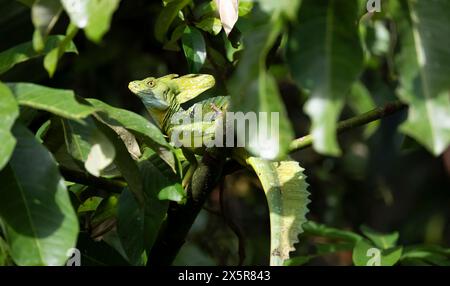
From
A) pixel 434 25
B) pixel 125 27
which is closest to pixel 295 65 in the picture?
pixel 434 25

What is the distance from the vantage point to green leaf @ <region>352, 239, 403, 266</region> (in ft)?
4.53

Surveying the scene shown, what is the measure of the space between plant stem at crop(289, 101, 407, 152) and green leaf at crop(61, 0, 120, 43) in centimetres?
40

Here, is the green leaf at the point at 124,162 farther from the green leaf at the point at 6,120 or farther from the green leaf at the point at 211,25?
the green leaf at the point at 211,25

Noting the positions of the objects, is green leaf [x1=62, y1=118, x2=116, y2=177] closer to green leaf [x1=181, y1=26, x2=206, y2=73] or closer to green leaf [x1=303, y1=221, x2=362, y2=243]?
green leaf [x1=181, y1=26, x2=206, y2=73]

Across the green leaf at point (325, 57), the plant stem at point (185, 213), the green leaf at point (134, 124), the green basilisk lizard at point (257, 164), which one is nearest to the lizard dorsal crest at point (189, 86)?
the green basilisk lizard at point (257, 164)

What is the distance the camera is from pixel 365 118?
1.14 m

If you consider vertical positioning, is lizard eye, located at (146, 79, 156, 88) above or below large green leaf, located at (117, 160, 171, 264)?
above

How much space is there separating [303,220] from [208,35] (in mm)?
545

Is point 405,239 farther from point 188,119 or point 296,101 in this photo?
point 188,119

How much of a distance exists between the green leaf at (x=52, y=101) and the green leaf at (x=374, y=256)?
2.08 ft

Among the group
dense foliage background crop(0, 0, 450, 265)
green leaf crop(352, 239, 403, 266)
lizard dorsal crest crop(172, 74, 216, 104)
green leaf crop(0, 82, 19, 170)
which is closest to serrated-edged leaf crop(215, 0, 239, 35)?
dense foliage background crop(0, 0, 450, 265)

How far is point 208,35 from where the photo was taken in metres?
1.60

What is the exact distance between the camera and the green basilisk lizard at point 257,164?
1178mm

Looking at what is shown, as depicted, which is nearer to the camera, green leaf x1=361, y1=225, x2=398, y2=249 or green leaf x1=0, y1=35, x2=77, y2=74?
green leaf x1=0, y1=35, x2=77, y2=74
